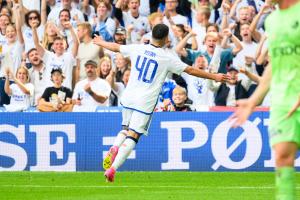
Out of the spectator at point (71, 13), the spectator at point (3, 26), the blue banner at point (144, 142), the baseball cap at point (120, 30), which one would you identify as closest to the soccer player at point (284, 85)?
the blue banner at point (144, 142)

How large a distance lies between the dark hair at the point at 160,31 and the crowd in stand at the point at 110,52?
3.78 metres

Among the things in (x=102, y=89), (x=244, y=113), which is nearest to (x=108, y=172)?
(x=102, y=89)

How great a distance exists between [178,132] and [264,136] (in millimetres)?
1606

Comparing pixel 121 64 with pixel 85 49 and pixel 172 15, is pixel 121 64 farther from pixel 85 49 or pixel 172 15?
pixel 172 15

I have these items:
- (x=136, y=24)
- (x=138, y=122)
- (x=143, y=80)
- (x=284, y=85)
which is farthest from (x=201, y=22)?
(x=284, y=85)

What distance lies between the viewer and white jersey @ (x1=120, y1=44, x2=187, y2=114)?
53.0ft

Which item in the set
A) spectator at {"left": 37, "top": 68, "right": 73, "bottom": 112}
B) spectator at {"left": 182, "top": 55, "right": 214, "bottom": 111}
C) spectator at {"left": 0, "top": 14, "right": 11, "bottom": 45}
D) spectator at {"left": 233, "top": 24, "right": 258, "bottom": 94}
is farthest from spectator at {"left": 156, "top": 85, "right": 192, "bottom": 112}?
spectator at {"left": 0, "top": 14, "right": 11, "bottom": 45}

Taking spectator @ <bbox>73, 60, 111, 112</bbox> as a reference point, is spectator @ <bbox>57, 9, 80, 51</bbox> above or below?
above

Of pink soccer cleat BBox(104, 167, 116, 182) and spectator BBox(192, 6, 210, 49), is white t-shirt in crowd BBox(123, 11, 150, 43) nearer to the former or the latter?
spectator BBox(192, 6, 210, 49)

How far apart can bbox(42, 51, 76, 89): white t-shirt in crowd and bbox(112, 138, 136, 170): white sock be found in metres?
5.81

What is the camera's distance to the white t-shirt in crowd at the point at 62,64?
851 inches

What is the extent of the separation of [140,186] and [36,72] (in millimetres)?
6291

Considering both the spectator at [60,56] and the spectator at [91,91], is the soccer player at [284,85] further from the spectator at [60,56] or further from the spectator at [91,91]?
the spectator at [60,56]

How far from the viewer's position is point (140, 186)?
54.0 ft
